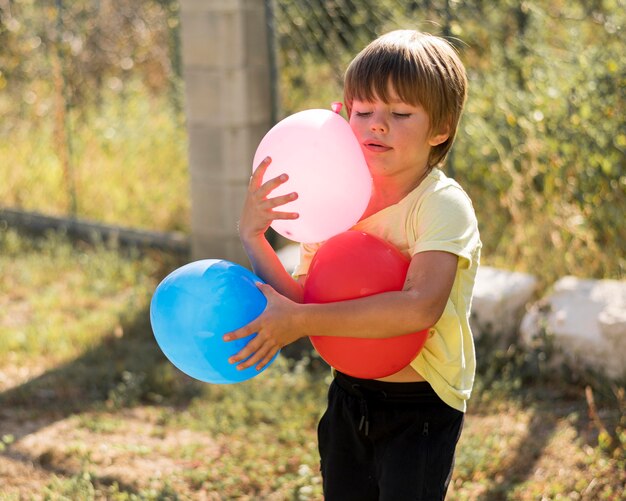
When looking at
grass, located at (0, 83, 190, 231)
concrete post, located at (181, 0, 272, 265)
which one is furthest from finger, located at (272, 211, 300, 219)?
grass, located at (0, 83, 190, 231)

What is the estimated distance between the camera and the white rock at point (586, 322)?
147 inches

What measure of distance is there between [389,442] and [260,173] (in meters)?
0.71

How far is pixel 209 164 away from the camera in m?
4.96

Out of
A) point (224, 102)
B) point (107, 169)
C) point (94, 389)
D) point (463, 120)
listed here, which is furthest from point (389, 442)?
point (107, 169)

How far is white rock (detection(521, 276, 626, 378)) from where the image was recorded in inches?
147

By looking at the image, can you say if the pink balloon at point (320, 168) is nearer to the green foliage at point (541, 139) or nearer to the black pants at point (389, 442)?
the black pants at point (389, 442)

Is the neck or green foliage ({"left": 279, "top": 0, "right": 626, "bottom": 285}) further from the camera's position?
green foliage ({"left": 279, "top": 0, "right": 626, "bottom": 285})

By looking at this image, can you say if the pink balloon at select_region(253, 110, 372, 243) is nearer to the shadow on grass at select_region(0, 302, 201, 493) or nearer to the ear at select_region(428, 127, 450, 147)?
the ear at select_region(428, 127, 450, 147)

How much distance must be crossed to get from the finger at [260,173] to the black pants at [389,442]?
1.82 feet

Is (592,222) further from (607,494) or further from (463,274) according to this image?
(463,274)

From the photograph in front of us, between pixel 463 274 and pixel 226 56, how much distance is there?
309 cm

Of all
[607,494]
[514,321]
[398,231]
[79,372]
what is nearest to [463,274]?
[398,231]

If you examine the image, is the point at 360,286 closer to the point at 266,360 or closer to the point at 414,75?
the point at 266,360

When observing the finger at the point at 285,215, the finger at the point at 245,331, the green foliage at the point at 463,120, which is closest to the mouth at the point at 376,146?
the finger at the point at 285,215
